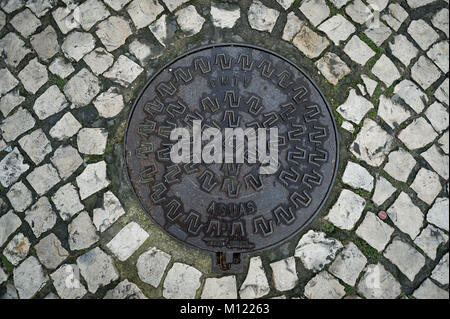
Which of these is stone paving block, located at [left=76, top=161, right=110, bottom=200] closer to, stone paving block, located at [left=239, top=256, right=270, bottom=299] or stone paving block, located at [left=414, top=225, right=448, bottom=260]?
stone paving block, located at [left=239, top=256, right=270, bottom=299]

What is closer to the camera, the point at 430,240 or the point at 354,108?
the point at 430,240

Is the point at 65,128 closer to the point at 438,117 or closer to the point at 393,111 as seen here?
the point at 393,111

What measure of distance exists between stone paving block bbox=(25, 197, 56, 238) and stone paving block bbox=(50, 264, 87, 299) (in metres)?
0.31

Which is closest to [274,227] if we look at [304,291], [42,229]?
[304,291]

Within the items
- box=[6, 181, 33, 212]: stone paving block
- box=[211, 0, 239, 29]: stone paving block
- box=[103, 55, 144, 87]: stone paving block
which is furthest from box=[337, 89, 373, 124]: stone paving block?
box=[6, 181, 33, 212]: stone paving block

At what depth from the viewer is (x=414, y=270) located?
2723 millimetres

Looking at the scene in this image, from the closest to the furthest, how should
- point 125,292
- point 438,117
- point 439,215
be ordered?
point 125,292
point 439,215
point 438,117

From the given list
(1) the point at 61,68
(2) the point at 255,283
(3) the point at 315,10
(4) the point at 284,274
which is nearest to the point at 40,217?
(1) the point at 61,68

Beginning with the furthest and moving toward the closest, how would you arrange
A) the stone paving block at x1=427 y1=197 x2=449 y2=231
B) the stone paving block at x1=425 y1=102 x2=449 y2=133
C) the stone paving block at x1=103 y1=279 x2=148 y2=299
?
the stone paving block at x1=425 y1=102 x2=449 y2=133
the stone paving block at x1=427 y1=197 x2=449 y2=231
the stone paving block at x1=103 y1=279 x2=148 y2=299

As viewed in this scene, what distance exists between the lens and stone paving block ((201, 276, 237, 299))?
8.82 ft

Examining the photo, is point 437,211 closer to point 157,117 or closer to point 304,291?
point 304,291

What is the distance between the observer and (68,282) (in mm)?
2709

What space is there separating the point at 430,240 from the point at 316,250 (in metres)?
0.82

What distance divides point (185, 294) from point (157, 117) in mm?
1255
